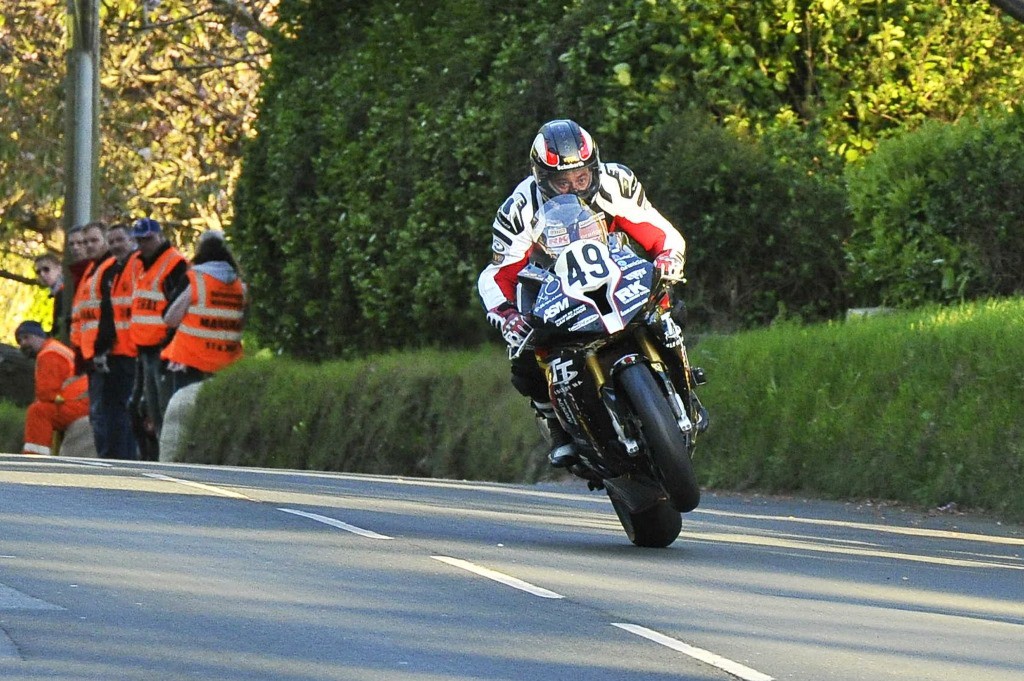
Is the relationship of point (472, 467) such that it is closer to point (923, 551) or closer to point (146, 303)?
point (146, 303)

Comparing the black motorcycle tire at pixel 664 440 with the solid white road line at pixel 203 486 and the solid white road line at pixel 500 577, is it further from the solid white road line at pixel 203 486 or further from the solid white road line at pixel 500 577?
the solid white road line at pixel 203 486

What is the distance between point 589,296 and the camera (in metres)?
10.5

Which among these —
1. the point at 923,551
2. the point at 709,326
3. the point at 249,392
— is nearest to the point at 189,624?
the point at 923,551

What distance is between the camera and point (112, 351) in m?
22.2

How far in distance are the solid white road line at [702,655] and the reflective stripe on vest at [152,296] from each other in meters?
13.7

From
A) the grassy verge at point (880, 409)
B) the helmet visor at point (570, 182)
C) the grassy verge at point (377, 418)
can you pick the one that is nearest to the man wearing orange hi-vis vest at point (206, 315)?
the grassy verge at point (377, 418)

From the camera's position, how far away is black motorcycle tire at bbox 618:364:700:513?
10141 mm

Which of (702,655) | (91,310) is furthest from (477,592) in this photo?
(91,310)

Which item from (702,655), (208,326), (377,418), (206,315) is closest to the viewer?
(702,655)

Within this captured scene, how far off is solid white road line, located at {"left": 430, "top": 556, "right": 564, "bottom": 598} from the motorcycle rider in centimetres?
120

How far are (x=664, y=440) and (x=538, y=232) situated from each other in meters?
1.31

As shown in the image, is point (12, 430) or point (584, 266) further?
point (12, 430)

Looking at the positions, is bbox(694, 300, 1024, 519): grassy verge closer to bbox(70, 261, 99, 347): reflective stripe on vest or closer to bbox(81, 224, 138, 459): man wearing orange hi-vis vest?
bbox(81, 224, 138, 459): man wearing orange hi-vis vest

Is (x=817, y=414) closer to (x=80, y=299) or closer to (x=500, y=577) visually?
(x=500, y=577)
